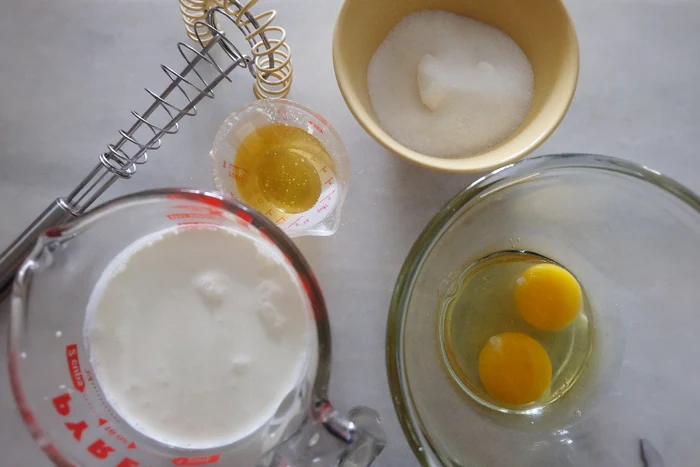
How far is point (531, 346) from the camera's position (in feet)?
2.28

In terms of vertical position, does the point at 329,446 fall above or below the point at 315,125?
below

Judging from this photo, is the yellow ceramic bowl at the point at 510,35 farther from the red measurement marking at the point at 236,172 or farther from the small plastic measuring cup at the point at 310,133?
the red measurement marking at the point at 236,172

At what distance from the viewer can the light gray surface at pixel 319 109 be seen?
0.80 m

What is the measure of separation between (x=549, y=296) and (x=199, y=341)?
0.42 meters

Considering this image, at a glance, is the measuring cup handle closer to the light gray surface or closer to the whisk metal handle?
the light gray surface

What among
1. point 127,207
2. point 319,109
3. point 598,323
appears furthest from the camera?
point 319,109

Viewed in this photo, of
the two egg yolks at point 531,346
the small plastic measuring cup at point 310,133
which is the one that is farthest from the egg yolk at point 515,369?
the small plastic measuring cup at point 310,133

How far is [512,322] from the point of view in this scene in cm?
73

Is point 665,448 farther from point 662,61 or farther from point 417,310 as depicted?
point 662,61

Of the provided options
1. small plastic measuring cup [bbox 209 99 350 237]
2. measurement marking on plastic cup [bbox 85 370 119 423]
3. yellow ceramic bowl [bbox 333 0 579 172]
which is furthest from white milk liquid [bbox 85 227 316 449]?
yellow ceramic bowl [bbox 333 0 579 172]

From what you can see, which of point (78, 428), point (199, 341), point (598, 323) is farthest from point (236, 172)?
point (598, 323)

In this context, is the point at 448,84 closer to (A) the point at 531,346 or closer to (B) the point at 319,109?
(B) the point at 319,109

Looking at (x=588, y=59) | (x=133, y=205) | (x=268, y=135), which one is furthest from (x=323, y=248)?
(x=588, y=59)

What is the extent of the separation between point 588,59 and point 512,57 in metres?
0.14
